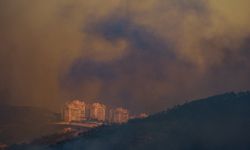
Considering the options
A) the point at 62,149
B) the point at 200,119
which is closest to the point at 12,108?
the point at 62,149

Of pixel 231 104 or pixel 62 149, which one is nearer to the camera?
pixel 62 149

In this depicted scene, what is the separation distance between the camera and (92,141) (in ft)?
75.5

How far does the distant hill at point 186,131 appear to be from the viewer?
71.5 ft

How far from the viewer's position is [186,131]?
74.4 ft

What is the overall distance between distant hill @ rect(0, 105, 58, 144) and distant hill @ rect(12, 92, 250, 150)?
4.90m

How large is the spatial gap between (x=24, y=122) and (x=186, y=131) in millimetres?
12091

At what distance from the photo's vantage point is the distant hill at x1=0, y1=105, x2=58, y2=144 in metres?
30.6

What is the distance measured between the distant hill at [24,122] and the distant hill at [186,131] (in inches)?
193

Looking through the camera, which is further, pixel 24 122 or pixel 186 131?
pixel 24 122

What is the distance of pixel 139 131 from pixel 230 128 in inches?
152

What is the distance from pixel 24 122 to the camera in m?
31.4

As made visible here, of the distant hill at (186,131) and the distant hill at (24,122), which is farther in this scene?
the distant hill at (24,122)

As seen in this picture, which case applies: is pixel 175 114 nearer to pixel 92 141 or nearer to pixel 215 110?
pixel 215 110

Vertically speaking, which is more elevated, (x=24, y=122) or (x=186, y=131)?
(x=24, y=122)
